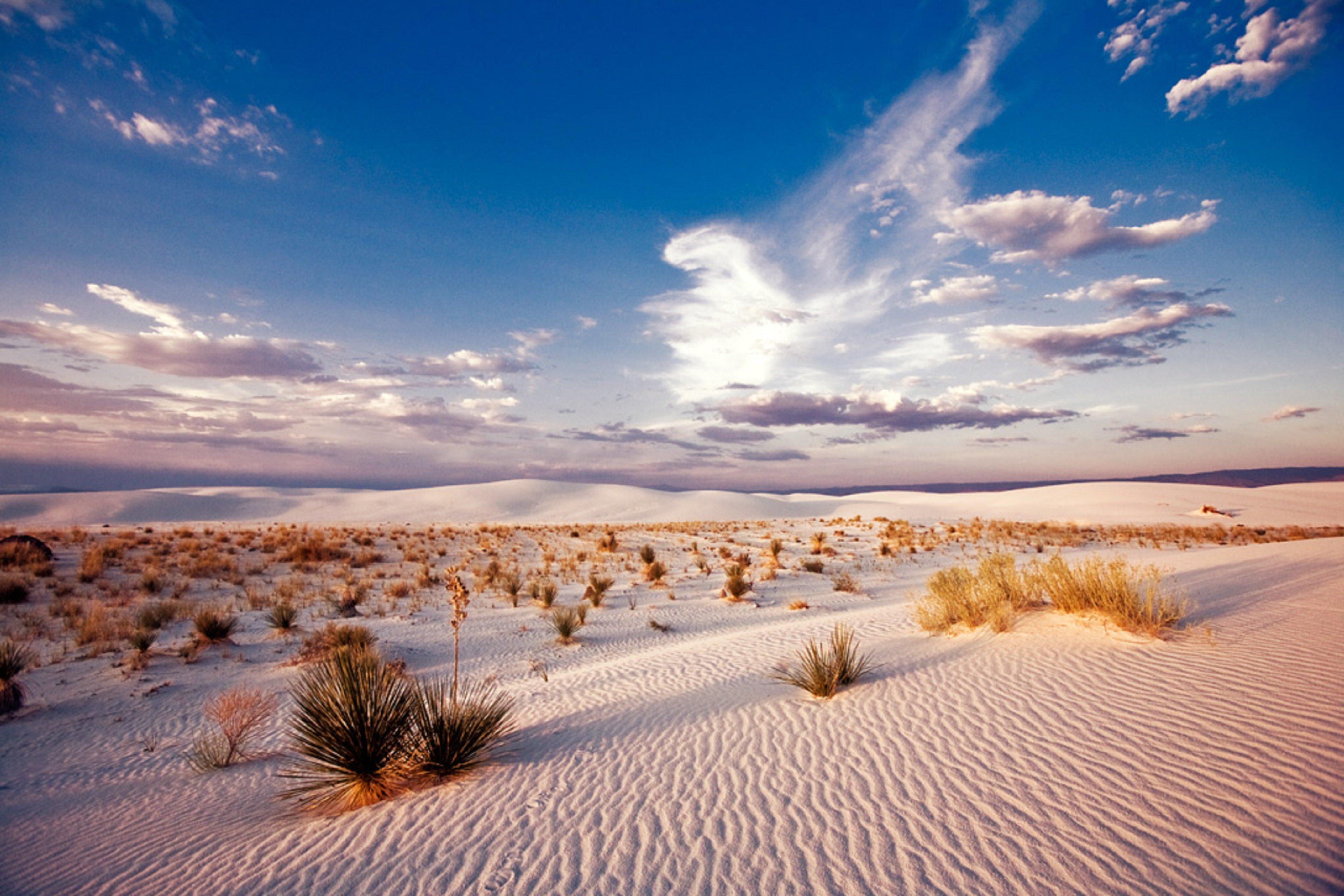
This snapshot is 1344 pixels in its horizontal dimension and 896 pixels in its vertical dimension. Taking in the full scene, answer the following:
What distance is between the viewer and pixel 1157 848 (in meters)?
2.90

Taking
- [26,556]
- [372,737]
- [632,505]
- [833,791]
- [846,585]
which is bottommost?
[846,585]

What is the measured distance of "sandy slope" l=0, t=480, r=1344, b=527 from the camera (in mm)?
41156

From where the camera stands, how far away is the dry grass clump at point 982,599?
7.47 m

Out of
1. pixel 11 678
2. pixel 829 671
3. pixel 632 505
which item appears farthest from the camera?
pixel 632 505

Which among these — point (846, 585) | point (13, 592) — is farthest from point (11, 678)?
point (846, 585)

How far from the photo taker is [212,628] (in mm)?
9484

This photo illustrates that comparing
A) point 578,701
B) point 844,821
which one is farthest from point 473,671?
point 844,821

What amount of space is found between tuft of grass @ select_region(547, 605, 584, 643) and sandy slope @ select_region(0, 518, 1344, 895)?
10.4ft

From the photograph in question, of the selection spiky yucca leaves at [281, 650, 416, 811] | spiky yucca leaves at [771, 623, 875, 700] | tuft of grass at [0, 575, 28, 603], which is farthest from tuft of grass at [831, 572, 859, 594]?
tuft of grass at [0, 575, 28, 603]

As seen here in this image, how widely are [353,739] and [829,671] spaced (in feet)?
14.3

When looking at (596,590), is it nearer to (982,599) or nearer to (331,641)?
(331,641)

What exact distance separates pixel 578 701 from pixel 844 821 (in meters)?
3.86

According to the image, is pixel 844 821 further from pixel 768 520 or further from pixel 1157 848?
pixel 768 520

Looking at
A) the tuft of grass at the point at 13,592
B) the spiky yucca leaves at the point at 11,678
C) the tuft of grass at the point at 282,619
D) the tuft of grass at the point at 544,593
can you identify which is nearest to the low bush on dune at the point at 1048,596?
the tuft of grass at the point at 544,593
